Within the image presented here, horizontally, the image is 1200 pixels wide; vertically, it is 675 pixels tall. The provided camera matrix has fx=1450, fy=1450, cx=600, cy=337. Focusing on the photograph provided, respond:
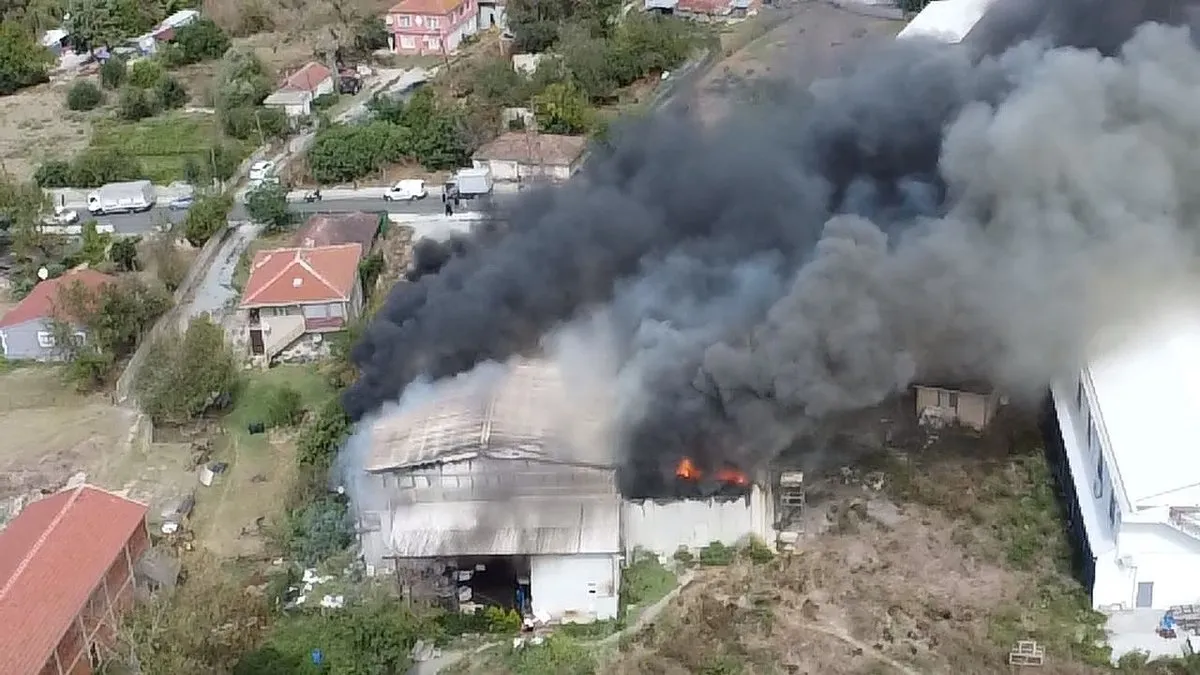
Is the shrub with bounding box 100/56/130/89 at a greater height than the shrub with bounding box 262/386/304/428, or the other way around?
the shrub with bounding box 100/56/130/89

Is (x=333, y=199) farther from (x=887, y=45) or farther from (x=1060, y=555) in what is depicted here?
(x=1060, y=555)

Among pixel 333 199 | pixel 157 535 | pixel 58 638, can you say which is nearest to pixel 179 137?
pixel 333 199

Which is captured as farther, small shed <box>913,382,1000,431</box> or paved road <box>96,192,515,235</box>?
paved road <box>96,192,515,235</box>

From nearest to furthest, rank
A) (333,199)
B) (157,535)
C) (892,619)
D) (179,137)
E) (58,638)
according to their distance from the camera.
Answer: (58,638)
(892,619)
(157,535)
(333,199)
(179,137)

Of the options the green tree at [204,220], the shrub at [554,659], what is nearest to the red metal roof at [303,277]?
the green tree at [204,220]

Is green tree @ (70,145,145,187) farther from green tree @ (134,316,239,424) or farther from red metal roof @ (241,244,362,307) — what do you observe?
green tree @ (134,316,239,424)

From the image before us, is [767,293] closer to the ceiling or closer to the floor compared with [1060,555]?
closer to the ceiling

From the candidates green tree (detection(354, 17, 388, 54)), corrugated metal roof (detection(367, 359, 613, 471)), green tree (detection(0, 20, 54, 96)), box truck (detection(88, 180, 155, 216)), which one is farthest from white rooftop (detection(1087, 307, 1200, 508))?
green tree (detection(0, 20, 54, 96))
